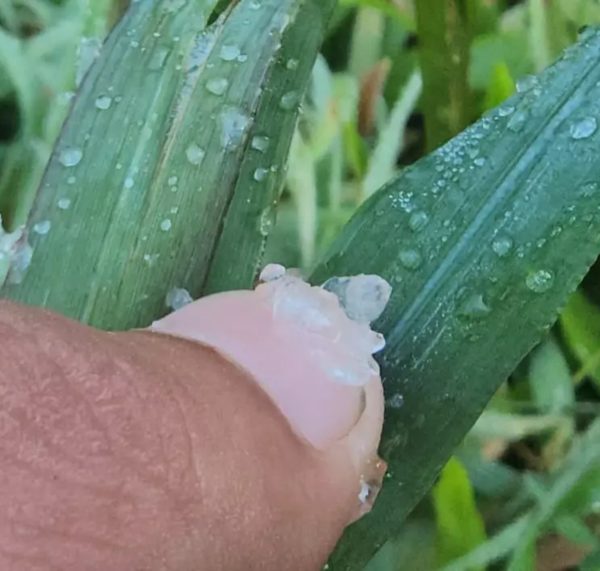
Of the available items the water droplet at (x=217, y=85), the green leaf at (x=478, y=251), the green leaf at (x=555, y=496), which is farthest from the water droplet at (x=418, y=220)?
the green leaf at (x=555, y=496)

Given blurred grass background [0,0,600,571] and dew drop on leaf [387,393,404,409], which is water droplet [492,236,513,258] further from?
blurred grass background [0,0,600,571]

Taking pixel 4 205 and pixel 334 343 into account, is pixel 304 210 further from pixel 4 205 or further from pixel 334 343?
pixel 334 343

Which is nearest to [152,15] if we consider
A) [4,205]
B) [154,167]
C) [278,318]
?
[154,167]

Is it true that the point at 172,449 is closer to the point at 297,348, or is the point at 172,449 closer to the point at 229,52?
the point at 297,348

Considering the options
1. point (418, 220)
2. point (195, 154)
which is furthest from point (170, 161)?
point (418, 220)

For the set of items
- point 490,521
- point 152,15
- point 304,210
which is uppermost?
point 152,15

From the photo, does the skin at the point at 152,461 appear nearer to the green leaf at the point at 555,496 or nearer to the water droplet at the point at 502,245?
the water droplet at the point at 502,245

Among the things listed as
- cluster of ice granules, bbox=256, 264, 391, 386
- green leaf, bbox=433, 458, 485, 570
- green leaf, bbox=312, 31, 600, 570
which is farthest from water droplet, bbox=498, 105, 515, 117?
green leaf, bbox=433, 458, 485, 570
